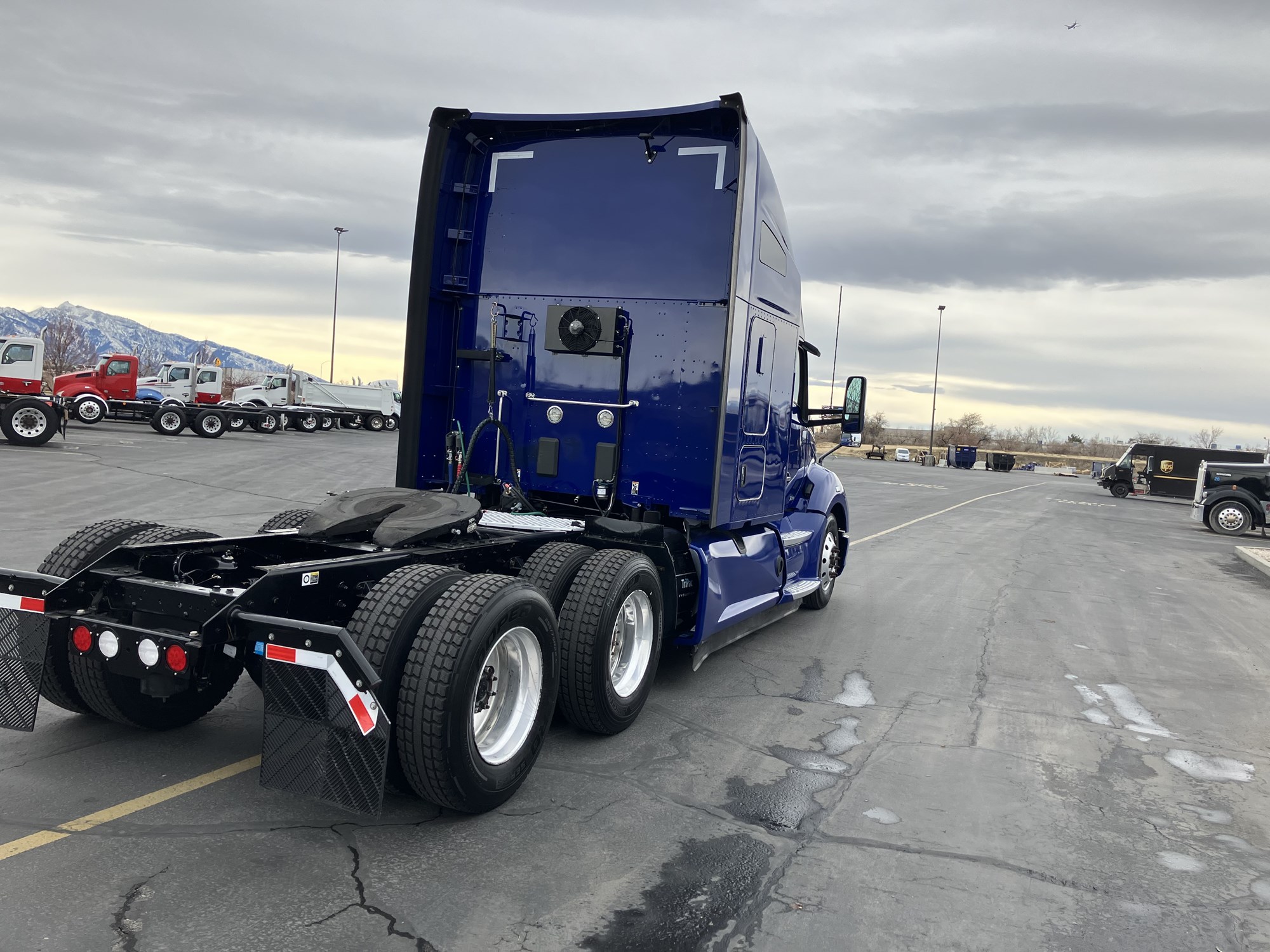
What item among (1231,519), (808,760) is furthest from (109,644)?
(1231,519)

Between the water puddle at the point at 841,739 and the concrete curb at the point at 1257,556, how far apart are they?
1296 cm

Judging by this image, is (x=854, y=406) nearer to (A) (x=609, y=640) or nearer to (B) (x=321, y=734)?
(A) (x=609, y=640)

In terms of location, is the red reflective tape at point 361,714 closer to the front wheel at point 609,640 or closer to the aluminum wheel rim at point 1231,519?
the front wheel at point 609,640

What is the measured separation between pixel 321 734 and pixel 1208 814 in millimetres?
4219

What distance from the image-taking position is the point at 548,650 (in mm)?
4426

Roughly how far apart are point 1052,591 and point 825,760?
7.93 metres

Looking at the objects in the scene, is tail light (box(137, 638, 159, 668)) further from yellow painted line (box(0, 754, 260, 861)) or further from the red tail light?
yellow painted line (box(0, 754, 260, 861))

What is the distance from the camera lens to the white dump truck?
1738 inches

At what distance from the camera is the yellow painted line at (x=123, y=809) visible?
3.49m

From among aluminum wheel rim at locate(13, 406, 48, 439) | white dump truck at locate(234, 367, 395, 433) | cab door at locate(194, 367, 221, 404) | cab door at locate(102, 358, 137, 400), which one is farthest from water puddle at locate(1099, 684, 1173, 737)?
white dump truck at locate(234, 367, 395, 433)

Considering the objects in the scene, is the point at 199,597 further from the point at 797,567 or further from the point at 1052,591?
the point at 1052,591

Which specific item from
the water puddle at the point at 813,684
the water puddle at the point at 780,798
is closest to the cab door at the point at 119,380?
the water puddle at the point at 813,684

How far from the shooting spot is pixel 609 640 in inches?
197

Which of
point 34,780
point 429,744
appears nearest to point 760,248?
point 429,744
